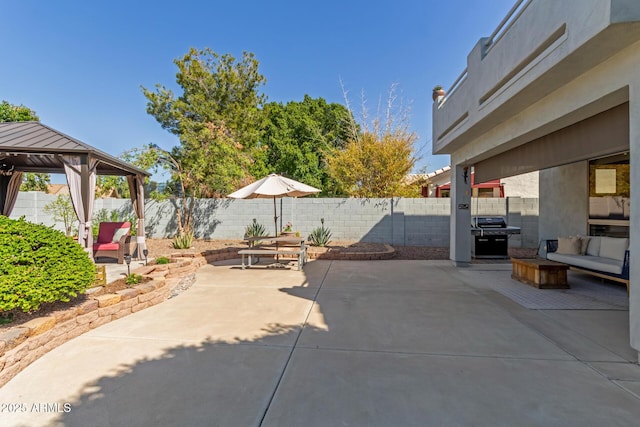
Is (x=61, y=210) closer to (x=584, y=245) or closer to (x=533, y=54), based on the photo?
(x=533, y=54)

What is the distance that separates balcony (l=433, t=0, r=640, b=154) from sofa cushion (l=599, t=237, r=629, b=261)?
3432 mm

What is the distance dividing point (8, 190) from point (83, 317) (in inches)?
292

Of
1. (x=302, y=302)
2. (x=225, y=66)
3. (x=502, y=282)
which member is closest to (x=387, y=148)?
(x=502, y=282)

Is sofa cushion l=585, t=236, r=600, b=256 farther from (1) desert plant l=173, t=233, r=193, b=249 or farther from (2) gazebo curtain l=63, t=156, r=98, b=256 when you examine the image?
(2) gazebo curtain l=63, t=156, r=98, b=256

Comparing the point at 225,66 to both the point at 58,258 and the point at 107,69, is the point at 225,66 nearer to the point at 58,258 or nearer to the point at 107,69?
the point at 107,69

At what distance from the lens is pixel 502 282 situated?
6344 mm

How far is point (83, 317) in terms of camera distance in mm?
3689

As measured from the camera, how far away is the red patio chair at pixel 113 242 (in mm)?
7695

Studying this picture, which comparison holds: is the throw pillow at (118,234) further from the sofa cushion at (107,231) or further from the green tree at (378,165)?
the green tree at (378,165)

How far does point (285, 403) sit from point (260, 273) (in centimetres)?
504

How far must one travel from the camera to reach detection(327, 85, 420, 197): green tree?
1384 centimetres

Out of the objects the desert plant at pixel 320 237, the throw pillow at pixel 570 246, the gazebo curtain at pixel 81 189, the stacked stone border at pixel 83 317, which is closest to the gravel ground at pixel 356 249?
the desert plant at pixel 320 237

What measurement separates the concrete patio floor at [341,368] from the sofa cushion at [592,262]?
1.10 meters

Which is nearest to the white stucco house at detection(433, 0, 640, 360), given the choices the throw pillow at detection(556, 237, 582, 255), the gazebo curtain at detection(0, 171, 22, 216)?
the throw pillow at detection(556, 237, 582, 255)
